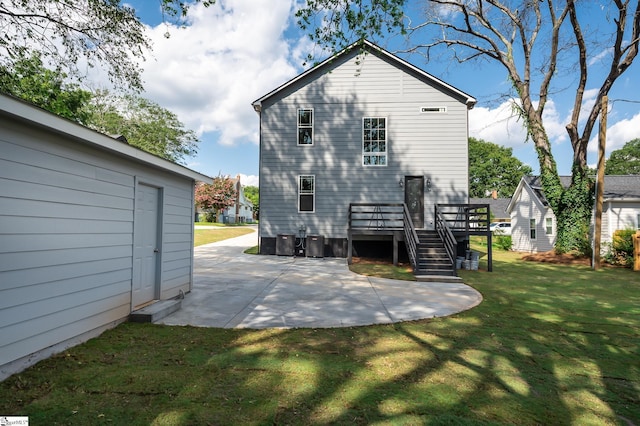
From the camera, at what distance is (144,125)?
3088 cm

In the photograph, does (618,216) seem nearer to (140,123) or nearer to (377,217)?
(377,217)

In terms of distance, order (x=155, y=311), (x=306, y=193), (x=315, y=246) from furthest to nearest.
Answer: (x=306, y=193) → (x=315, y=246) → (x=155, y=311)

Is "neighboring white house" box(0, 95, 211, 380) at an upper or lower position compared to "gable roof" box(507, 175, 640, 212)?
lower

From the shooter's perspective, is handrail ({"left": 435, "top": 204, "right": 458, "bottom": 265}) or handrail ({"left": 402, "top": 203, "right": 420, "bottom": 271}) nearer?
handrail ({"left": 435, "top": 204, "right": 458, "bottom": 265})

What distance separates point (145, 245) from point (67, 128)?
2.22m

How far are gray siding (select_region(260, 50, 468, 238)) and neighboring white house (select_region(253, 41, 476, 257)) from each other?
4 centimetres

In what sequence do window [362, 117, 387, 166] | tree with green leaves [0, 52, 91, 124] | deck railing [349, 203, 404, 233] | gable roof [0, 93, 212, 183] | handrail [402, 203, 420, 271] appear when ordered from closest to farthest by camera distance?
gable roof [0, 93, 212, 183] < tree with green leaves [0, 52, 91, 124] < handrail [402, 203, 420, 271] < deck railing [349, 203, 404, 233] < window [362, 117, 387, 166]

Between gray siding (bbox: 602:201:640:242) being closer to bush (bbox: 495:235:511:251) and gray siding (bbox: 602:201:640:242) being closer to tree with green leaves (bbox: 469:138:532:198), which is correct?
bush (bbox: 495:235:511:251)

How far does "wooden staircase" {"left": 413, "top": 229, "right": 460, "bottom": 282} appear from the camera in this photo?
8.16m

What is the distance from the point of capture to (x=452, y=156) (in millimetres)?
12289

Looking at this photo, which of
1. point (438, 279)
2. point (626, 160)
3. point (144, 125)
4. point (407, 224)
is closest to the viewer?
point (438, 279)

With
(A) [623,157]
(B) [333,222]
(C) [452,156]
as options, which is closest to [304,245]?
(B) [333,222]

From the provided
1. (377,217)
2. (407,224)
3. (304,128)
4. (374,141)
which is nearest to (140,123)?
(304,128)

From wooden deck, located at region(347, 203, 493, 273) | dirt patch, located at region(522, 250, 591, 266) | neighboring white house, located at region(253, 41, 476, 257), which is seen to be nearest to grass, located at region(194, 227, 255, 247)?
neighboring white house, located at region(253, 41, 476, 257)
